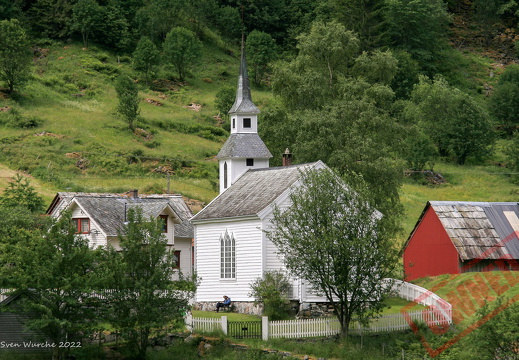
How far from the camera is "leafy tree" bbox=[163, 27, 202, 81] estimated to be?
103 m

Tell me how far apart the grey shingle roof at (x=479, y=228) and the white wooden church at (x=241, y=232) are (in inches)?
334

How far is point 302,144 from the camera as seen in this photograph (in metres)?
53.2

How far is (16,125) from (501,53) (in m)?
74.9

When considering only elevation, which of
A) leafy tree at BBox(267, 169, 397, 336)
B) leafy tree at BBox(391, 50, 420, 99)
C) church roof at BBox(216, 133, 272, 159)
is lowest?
leafy tree at BBox(267, 169, 397, 336)

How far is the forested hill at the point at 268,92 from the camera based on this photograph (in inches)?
2245

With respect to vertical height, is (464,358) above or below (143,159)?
below

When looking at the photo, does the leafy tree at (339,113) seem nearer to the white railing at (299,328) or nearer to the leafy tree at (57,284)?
the white railing at (299,328)

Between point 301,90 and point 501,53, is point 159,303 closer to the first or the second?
point 301,90

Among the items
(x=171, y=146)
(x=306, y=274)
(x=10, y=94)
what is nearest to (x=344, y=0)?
(x=171, y=146)

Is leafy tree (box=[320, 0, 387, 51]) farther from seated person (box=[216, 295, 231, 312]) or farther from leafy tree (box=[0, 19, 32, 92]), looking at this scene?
seated person (box=[216, 295, 231, 312])

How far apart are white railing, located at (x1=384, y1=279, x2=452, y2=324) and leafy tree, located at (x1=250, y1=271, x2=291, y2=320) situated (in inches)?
199

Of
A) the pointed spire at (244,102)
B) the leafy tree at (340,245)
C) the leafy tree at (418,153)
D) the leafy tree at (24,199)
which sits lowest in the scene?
the leafy tree at (340,245)

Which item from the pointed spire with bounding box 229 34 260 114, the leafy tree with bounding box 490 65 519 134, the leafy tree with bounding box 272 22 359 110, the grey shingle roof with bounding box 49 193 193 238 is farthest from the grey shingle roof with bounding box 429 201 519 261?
the leafy tree with bounding box 490 65 519 134

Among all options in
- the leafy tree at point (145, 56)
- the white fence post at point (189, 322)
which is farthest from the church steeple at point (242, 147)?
the leafy tree at point (145, 56)
